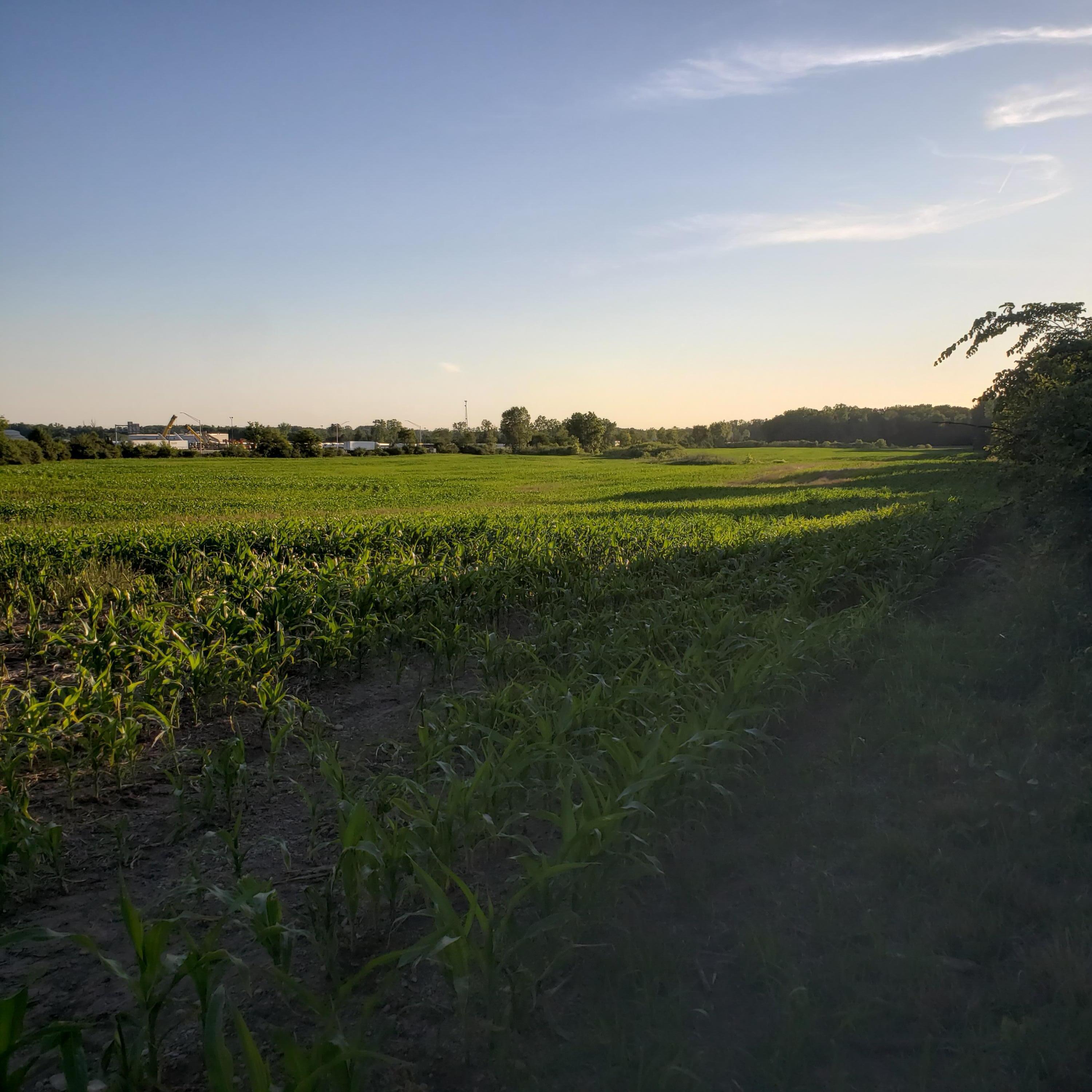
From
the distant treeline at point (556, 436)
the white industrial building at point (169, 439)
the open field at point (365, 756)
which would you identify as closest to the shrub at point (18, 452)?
the distant treeline at point (556, 436)

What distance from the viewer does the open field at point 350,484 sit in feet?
64.6

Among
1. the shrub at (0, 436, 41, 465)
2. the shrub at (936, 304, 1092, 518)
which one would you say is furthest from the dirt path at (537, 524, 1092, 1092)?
the shrub at (0, 436, 41, 465)

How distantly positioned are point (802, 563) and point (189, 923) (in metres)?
7.73

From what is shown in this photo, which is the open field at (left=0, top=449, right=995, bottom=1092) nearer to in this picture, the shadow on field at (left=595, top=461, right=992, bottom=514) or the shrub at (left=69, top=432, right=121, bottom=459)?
the shadow on field at (left=595, top=461, right=992, bottom=514)

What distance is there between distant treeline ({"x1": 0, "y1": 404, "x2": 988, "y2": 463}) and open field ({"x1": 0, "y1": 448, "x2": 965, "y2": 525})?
22.5ft

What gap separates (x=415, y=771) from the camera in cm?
380

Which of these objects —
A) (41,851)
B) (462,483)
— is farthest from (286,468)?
(41,851)

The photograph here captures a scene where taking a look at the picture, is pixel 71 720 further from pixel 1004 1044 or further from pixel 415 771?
pixel 1004 1044

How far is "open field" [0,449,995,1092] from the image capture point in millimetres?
2434

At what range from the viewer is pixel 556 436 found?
391 ft

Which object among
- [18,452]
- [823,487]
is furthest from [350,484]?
[18,452]

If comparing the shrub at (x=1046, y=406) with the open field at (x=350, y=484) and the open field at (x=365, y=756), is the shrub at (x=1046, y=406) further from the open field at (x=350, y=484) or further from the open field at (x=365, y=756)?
the open field at (x=350, y=484)

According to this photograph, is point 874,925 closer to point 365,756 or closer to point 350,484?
point 365,756

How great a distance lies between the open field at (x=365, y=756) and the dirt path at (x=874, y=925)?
0.22 m
